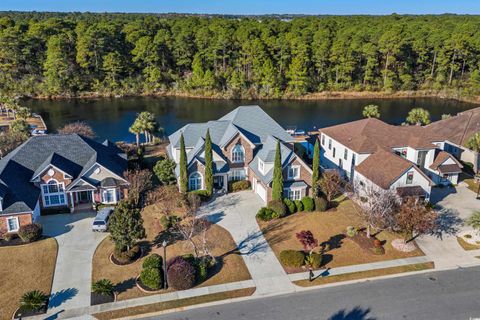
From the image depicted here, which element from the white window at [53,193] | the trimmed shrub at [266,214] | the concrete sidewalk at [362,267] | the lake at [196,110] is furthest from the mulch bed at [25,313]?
the lake at [196,110]

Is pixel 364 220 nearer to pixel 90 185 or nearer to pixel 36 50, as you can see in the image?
pixel 90 185

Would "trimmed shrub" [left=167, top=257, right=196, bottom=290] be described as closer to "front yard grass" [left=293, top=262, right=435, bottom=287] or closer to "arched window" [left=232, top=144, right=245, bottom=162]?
"front yard grass" [left=293, top=262, right=435, bottom=287]

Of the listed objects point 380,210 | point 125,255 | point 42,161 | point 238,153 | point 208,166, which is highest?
point 42,161

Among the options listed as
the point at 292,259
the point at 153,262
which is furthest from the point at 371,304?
the point at 153,262

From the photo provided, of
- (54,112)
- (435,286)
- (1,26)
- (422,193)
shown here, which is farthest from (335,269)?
(1,26)

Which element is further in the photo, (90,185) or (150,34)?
(150,34)

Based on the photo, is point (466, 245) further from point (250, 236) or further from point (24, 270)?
point (24, 270)

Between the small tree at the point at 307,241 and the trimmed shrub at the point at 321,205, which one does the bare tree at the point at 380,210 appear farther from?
the small tree at the point at 307,241
